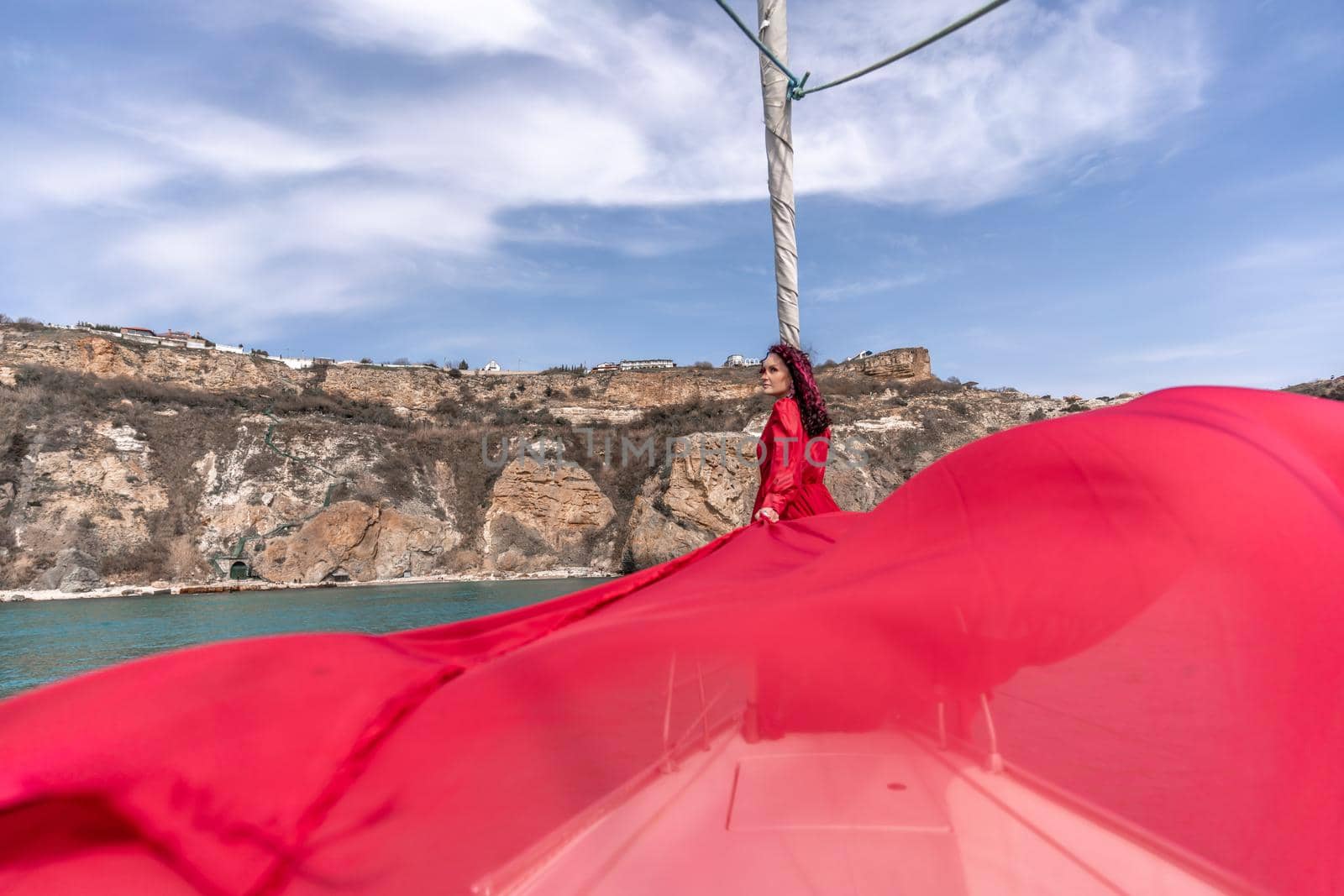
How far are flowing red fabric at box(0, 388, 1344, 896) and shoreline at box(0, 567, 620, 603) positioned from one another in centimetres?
1873

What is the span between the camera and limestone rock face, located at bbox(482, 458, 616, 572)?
2267cm

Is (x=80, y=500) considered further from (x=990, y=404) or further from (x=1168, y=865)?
(x=990, y=404)

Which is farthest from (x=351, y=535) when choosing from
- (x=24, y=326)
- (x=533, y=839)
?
(x=533, y=839)

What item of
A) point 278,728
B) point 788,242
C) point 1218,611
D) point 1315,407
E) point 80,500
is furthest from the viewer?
point 80,500

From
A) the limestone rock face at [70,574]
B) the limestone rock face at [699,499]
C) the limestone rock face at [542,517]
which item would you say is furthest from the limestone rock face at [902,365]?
the limestone rock face at [70,574]

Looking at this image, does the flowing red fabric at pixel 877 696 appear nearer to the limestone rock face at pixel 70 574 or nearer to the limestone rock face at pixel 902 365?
the limestone rock face at pixel 70 574

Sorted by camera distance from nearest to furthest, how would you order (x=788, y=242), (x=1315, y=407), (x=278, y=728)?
1. (x=278, y=728)
2. (x=1315, y=407)
3. (x=788, y=242)

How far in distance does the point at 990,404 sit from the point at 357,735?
2766 cm

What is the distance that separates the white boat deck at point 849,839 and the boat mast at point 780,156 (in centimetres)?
217

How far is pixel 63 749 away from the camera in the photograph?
1.05 m

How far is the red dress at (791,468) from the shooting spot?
3.03 metres

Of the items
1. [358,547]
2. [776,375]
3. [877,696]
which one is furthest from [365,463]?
[877,696]

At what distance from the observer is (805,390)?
10.8 ft

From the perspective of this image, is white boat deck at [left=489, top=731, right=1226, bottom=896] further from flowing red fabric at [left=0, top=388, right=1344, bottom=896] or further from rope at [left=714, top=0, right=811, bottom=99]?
rope at [left=714, top=0, right=811, bottom=99]
